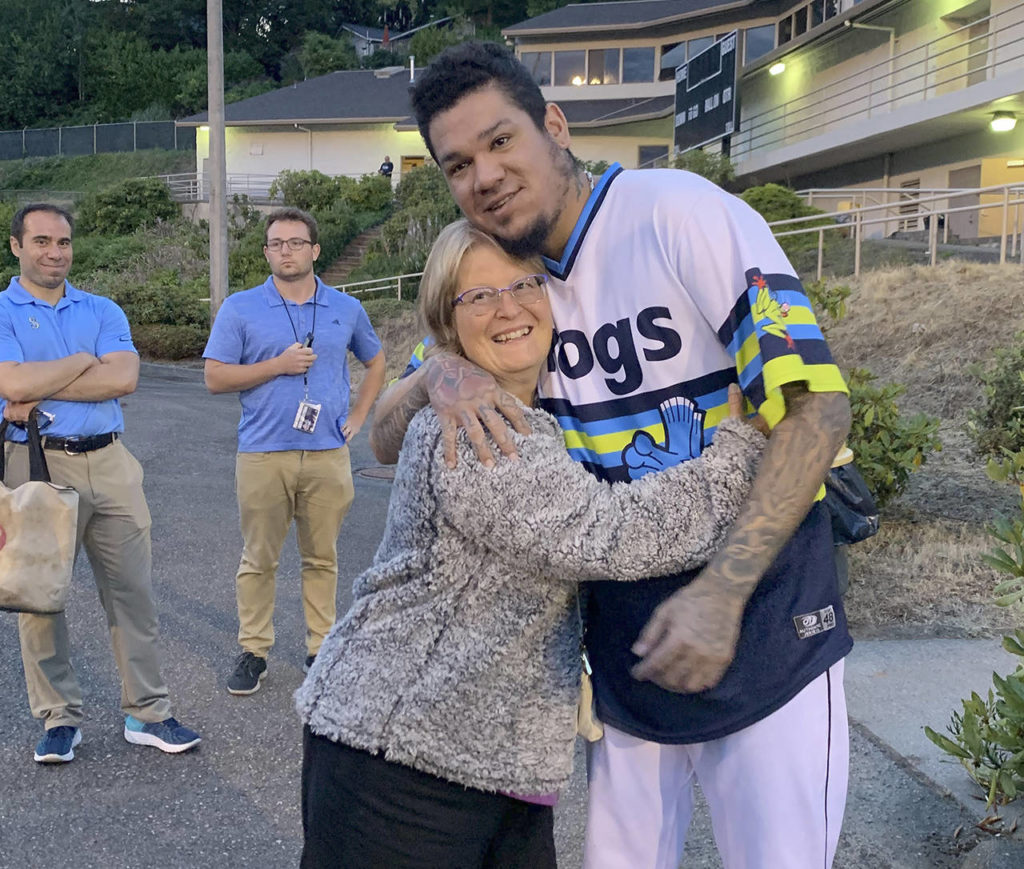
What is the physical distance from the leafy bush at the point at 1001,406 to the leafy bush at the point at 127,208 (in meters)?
33.5

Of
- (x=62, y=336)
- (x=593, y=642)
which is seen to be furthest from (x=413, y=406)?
(x=62, y=336)

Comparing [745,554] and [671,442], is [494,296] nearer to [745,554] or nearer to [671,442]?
[671,442]

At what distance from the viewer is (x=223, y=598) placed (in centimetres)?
633

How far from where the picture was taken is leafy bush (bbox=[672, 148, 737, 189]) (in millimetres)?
26734

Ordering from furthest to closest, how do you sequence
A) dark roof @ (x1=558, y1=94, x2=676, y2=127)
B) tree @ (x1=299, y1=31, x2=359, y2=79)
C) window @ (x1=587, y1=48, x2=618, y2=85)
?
1. tree @ (x1=299, y1=31, x2=359, y2=79)
2. window @ (x1=587, y1=48, x2=618, y2=85)
3. dark roof @ (x1=558, y1=94, x2=676, y2=127)

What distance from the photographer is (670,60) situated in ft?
123

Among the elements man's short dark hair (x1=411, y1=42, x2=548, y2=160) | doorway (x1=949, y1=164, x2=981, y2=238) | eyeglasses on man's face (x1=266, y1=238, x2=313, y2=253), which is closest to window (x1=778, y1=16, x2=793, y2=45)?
doorway (x1=949, y1=164, x2=981, y2=238)

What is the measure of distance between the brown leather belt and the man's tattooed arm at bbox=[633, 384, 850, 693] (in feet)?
10.6

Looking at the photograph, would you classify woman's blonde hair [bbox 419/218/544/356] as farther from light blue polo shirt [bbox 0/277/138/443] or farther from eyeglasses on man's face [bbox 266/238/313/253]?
eyeglasses on man's face [bbox 266/238/313/253]

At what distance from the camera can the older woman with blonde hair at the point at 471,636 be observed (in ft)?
5.85

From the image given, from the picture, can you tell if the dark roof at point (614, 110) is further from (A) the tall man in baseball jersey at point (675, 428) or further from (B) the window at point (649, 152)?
(A) the tall man in baseball jersey at point (675, 428)

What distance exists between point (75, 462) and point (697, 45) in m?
35.2

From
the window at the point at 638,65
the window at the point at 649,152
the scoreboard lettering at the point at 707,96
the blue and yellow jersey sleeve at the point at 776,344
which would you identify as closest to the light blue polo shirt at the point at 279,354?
the blue and yellow jersey sleeve at the point at 776,344

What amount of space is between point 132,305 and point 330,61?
41.6m
